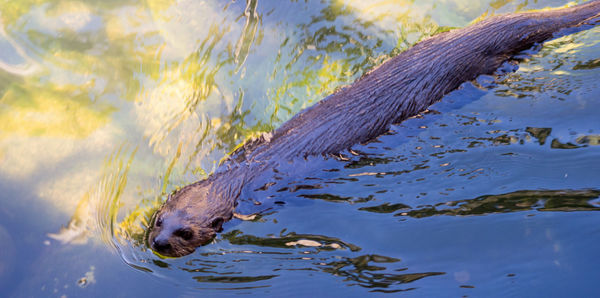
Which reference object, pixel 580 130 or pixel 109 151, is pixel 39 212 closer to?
pixel 109 151

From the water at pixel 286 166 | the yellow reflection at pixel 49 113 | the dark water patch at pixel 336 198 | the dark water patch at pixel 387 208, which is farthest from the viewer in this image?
the yellow reflection at pixel 49 113

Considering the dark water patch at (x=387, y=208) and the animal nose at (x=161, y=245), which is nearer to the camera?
the animal nose at (x=161, y=245)

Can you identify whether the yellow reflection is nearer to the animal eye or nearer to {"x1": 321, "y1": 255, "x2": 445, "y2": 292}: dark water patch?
the animal eye

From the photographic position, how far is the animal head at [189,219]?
11.5 feet

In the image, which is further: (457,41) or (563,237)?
(457,41)

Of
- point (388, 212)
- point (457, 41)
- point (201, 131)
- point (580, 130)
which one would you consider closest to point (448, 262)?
point (388, 212)

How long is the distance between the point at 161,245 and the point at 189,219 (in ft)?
0.91

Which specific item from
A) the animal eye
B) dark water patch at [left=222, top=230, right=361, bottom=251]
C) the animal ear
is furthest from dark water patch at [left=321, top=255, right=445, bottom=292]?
the animal eye

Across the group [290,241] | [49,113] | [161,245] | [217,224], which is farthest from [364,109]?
[49,113]

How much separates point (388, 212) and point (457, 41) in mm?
1841

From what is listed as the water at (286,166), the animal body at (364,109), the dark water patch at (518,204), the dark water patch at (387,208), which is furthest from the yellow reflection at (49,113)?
the dark water patch at (518,204)

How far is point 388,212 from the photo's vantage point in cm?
365

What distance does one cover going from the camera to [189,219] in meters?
3.60

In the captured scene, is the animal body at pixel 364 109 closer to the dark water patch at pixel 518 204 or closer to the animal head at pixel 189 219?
the animal head at pixel 189 219
